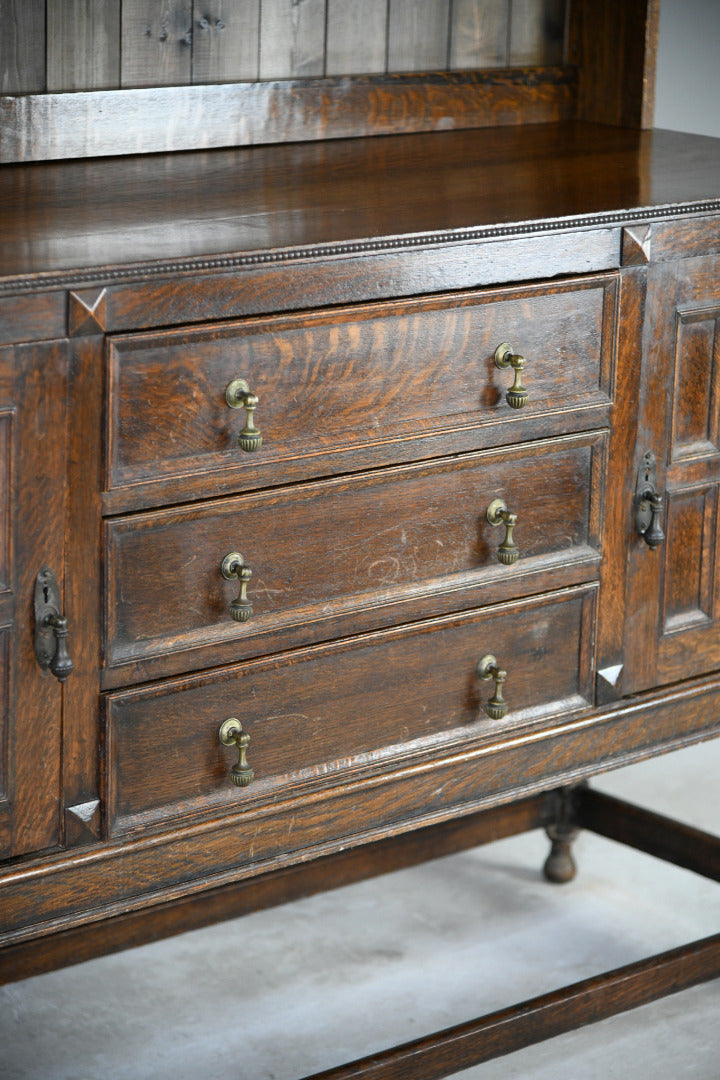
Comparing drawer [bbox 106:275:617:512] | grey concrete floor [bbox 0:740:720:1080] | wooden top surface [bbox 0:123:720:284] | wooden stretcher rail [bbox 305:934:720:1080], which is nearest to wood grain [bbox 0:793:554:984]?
grey concrete floor [bbox 0:740:720:1080]

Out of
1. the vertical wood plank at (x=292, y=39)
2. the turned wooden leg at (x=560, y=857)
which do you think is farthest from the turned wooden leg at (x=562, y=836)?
the vertical wood plank at (x=292, y=39)

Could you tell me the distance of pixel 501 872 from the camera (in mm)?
3178

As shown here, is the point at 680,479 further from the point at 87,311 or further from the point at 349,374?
the point at 87,311

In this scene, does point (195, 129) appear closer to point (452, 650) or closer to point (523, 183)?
point (523, 183)

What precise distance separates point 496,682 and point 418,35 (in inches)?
45.3

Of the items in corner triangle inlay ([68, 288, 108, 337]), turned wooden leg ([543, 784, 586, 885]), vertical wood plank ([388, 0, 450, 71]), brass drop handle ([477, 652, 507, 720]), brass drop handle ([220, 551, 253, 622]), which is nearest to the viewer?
corner triangle inlay ([68, 288, 108, 337])

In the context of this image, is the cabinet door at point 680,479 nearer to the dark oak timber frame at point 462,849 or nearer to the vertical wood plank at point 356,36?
the dark oak timber frame at point 462,849

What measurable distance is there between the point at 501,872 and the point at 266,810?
1.33 metres

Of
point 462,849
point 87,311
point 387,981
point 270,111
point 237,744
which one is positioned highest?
point 270,111

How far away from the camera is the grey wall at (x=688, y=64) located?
135 inches

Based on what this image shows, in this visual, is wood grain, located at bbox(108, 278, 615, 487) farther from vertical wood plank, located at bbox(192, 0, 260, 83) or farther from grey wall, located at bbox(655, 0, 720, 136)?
grey wall, located at bbox(655, 0, 720, 136)

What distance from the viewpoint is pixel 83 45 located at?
7.67 feet

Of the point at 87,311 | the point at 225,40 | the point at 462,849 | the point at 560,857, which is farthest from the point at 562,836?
the point at 87,311

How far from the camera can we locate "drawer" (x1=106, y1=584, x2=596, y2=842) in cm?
185
